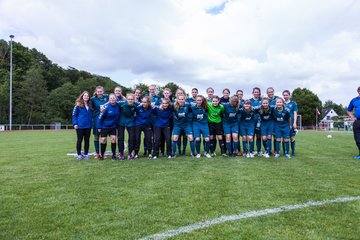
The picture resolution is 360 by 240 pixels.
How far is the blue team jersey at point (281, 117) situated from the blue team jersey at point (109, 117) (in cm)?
465

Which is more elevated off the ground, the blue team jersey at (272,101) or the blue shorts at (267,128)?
the blue team jersey at (272,101)

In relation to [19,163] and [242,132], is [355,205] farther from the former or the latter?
[19,163]

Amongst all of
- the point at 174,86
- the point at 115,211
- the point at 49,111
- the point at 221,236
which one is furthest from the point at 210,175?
the point at 174,86

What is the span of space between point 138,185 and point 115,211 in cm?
137

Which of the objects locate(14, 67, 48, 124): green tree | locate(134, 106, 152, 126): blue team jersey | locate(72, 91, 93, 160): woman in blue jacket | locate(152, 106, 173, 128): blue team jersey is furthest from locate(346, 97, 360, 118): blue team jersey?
locate(14, 67, 48, 124): green tree

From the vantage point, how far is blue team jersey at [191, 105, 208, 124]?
883 cm

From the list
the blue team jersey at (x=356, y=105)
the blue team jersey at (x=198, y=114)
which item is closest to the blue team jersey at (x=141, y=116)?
the blue team jersey at (x=198, y=114)

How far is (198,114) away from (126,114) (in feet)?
6.87

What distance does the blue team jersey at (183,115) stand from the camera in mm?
8758

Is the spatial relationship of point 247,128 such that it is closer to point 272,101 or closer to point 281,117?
point 281,117

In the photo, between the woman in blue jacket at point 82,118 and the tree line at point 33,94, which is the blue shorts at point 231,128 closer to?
the woman in blue jacket at point 82,118

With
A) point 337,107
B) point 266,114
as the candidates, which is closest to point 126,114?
point 266,114

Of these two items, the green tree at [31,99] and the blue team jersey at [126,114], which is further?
the green tree at [31,99]

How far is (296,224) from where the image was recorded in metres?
3.46
